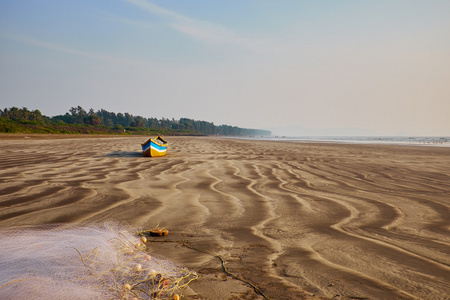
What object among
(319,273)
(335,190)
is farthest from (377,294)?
(335,190)

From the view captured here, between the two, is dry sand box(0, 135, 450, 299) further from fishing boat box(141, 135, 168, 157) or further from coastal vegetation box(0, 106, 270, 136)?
coastal vegetation box(0, 106, 270, 136)

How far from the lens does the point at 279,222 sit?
4.04 meters

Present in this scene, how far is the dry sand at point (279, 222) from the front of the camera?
7.61ft

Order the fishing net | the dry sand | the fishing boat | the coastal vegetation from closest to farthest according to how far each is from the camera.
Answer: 1. the fishing net
2. the dry sand
3. the fishing boat
4. the coastal vegetation

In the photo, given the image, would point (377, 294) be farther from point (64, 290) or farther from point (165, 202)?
point (165, 202)

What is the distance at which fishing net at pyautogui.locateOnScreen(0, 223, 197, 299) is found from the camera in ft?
5.83

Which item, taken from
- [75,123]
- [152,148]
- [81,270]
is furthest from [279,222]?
[75,123]

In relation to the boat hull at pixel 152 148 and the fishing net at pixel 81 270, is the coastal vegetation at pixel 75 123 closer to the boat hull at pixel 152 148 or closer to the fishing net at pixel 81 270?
the boat hull at pixel 152 148

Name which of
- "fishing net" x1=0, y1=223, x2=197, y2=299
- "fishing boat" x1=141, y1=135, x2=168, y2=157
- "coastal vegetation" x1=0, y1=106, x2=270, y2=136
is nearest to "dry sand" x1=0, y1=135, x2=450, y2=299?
"fishing net" x1=0, y1=223, x2=197, y2=299

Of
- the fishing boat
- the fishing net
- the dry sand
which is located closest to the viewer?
the fishing net

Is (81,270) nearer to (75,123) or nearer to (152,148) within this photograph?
(152,148)

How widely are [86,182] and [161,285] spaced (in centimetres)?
587

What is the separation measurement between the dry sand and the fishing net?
1.12 ft

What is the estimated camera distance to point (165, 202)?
521 centimetres
